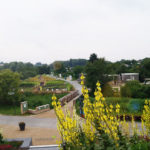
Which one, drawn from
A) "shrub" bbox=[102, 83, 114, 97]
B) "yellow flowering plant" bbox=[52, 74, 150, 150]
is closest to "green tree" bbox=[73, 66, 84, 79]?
"shrub" bbox=[102, 83, 114, 97]

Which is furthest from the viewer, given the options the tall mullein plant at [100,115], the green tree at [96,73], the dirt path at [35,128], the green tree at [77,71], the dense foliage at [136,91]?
the green tree at [77,71]

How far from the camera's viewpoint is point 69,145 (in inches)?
183

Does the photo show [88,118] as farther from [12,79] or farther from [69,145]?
[12,79]

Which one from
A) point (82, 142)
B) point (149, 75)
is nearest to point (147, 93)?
point (82, 142)

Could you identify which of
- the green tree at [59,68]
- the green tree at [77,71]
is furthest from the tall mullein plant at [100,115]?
the green tree at [59,68]

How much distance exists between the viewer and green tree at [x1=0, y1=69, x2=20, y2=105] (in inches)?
901

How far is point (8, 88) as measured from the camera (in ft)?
75.7

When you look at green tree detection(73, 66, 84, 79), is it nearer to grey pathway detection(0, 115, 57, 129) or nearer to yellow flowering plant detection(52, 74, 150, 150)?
grey pathway detection(0, 115, 57, 129)

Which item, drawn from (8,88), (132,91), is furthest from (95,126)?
(8,88)

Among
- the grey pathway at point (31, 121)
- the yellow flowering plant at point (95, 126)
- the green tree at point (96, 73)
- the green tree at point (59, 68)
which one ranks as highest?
the green tree at point (59, 68)

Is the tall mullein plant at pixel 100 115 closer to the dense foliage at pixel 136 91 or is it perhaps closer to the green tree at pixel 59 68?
the dense foliage at pixel 136 91

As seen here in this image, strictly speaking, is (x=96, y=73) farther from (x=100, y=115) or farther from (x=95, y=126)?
(x=100, y=115)

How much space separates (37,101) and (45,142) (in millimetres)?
13105

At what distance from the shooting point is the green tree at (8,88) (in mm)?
22891
